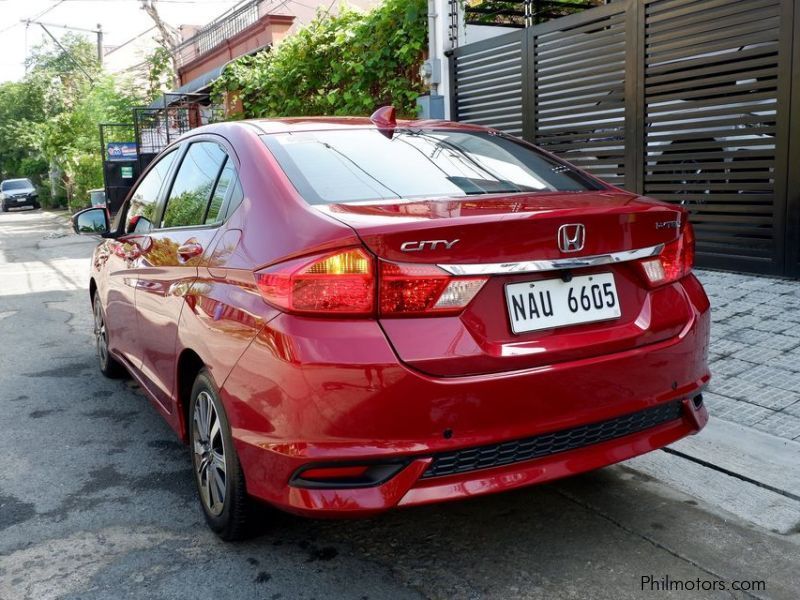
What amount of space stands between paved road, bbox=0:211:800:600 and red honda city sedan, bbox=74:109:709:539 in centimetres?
24

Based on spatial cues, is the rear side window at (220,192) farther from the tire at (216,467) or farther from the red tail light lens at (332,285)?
the red tail light lens at (332,285)

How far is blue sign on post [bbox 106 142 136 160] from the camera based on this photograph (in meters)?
18.3

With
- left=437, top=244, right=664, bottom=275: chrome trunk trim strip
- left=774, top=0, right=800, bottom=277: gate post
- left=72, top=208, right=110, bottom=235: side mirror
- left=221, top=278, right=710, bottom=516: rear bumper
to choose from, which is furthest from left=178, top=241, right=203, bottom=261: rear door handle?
left=774, top=0, right=800, bottom=277: gate post

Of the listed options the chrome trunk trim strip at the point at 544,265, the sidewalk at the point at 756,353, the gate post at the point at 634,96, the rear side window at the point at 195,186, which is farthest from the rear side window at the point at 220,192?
the gate post at the point at 634,96

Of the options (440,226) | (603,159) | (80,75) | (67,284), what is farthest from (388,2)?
(80,75)

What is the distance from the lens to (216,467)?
3.02m

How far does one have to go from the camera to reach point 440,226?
7.93 feet

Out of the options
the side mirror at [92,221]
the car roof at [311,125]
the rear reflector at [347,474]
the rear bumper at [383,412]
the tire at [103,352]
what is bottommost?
the tire at [103,352]

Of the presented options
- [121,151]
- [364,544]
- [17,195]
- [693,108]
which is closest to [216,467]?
[364,544]

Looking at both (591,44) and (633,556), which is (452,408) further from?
(591,44)

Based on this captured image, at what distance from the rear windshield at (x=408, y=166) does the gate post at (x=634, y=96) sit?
435 cm

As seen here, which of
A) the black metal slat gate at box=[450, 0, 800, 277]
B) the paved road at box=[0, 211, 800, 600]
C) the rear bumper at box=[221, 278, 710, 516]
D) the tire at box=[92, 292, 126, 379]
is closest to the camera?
the rear bumper at box=[221, 278, 710, 516]

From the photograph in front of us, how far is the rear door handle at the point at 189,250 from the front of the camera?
316cm

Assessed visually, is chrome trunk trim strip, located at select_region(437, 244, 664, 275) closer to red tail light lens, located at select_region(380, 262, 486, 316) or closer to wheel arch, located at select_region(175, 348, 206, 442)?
red tail light lens, located at select_region(380, 262, 486, 316)
